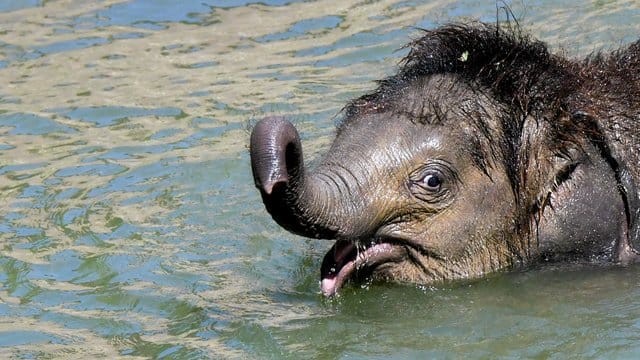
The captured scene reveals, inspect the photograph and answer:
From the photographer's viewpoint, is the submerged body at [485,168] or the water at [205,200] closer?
the water at [205,200]

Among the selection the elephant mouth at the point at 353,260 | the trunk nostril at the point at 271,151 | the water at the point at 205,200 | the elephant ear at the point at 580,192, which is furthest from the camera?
the elephant ear at the point at 580,192

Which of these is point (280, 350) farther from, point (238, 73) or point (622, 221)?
point (238, 73)

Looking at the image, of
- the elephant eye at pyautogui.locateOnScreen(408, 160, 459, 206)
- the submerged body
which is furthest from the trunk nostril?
the elephant eye at pyautogui.locateOnScreen(408, 160, 459, 206)

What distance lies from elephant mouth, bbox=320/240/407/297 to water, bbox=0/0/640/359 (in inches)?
5.2

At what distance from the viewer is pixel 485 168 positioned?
30.2 ft

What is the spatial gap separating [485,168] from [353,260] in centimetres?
109

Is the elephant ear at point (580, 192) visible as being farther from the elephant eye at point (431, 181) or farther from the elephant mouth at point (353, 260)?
the elephant mouth at point (353, 260)

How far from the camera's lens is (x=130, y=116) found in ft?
45.6

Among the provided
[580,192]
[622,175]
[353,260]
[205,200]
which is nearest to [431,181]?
[353,260]

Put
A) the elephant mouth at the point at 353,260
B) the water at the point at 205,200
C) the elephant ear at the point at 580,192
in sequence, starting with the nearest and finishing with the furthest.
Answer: the water at the point at 205,200, the elephant mouth at the point at 353,260, the elephant ear at the point at 580,192

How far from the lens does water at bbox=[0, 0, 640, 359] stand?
8688 millimetres

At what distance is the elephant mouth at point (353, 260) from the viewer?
29.7 ft

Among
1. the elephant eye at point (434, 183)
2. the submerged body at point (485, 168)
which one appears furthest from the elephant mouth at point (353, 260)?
the elephant eye at point (434, 183)

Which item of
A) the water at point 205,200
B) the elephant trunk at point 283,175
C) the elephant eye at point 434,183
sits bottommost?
the water at point 205,200
